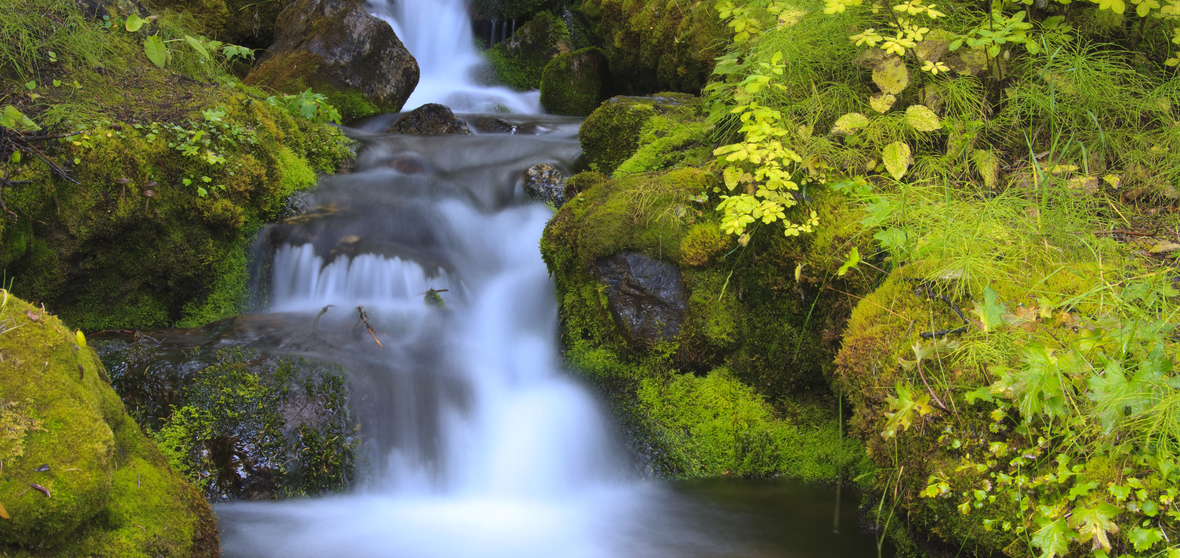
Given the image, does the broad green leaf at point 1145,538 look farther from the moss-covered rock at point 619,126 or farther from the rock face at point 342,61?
the rock face at point 342,61

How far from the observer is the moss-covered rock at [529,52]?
1073 centimetres

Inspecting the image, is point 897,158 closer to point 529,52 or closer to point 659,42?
point 659,42

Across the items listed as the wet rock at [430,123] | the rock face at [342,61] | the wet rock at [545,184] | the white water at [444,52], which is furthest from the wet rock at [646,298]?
the white water at [444,52]

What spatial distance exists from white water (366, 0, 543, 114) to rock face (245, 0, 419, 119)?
1.46 meters

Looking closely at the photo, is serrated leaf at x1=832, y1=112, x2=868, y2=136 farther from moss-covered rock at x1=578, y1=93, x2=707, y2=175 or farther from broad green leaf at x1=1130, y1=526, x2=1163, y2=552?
broad green leaf at x1=1130, y1=526, x2=1163, y2=552

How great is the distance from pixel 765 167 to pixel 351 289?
3.11 m

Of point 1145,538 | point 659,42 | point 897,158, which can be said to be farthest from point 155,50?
point 659,42

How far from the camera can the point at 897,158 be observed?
11.2ft

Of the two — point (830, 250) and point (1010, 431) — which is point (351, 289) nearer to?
point (830, 250)

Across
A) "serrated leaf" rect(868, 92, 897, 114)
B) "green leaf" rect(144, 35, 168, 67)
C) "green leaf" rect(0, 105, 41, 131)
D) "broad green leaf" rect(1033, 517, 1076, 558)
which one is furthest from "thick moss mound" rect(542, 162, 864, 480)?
"green leaf" rect(0, 105, 41, 131)

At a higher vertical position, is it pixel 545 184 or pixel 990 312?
pixel 545 184

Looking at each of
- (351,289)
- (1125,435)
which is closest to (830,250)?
(1125,435)

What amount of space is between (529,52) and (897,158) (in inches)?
329

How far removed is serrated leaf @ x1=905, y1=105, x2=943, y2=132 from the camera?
134 inches
